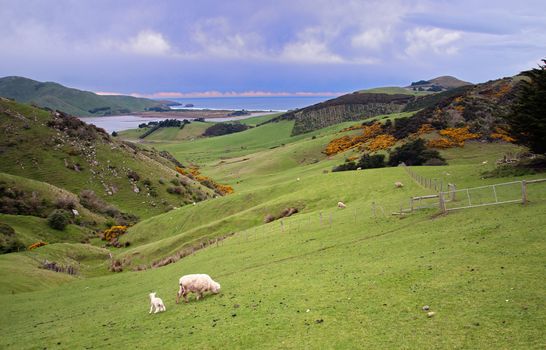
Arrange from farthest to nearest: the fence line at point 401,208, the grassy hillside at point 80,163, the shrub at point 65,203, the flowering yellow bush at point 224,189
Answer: the flowering yellow bush at point 224,189 → the grassy hillside at point 80,163 → the shrub at point 65,203 → the fence line at point 401,208

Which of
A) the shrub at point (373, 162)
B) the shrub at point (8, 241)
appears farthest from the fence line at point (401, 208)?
the shrub at point (373, 162)

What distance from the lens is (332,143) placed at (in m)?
139

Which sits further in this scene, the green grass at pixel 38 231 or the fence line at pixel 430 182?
the green grass at pixel 38 231

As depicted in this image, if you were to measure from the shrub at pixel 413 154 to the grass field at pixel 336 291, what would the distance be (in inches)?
1212

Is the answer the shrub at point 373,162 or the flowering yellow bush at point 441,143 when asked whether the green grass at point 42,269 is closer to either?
the shrub at point 373,162

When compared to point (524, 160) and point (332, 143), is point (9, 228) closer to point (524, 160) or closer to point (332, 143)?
point (524, 160)

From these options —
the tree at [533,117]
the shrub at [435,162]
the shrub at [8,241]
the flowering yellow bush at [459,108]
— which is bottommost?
the shrub at [8,241]

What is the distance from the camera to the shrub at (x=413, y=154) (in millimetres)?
77250

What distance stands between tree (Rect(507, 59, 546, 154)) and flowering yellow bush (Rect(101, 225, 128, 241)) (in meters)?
59.6

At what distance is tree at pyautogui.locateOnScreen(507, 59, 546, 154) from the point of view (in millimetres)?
40438

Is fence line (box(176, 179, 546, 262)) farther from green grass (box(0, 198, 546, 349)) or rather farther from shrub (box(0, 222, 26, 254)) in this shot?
shrub (box(0, 222, 26, 254))

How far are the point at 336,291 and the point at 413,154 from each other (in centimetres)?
6564

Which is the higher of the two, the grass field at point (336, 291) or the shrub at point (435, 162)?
the shrub at point (435, 162)

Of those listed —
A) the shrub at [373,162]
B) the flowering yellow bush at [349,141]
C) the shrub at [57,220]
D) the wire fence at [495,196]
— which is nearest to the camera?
the wire fence at [495,196]
